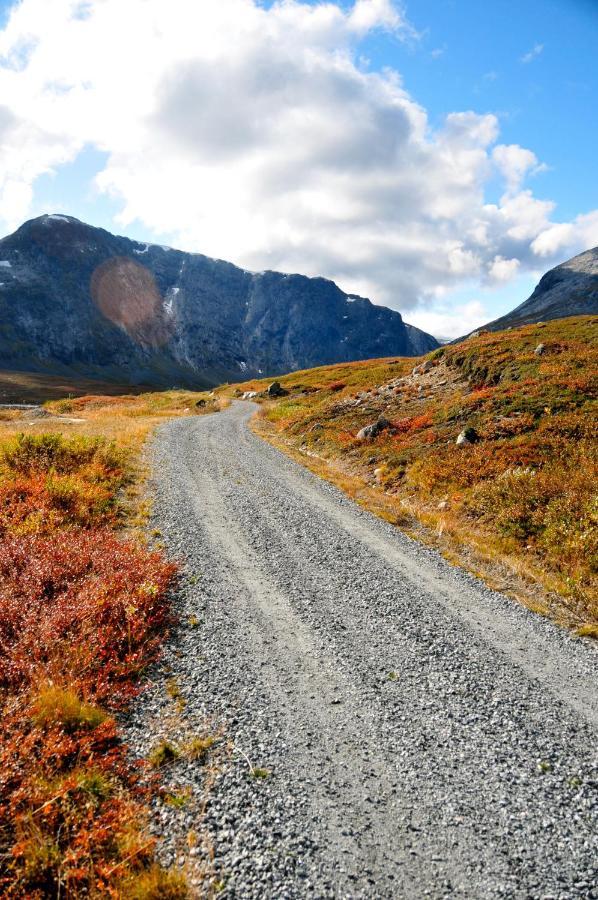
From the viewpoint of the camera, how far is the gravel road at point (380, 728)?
15.7ft

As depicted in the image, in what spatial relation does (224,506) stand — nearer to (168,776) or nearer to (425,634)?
→ (425,634)

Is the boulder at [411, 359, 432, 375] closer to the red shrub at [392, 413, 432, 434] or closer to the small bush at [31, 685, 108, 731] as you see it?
the red shrub at [392, 413, 432, 434]

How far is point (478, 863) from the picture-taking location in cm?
479

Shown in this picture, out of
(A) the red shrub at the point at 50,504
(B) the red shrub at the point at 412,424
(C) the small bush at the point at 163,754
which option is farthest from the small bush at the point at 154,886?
(B) the red shrub at the point at 412,424

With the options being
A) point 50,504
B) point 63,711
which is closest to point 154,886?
point 63,711

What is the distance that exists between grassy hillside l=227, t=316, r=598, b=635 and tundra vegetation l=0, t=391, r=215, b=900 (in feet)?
30.4

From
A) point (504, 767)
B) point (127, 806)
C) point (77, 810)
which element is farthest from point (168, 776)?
point (504, 767)

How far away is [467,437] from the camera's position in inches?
878

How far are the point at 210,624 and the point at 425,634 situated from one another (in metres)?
4.51

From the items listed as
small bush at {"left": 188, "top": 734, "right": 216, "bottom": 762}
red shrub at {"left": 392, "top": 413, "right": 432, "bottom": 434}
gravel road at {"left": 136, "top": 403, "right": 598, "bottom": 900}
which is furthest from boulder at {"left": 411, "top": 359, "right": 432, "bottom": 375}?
small bush at {"left": 188, "top": 734, "right": 216, "bottom": 762}

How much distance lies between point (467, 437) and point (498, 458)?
3.24m

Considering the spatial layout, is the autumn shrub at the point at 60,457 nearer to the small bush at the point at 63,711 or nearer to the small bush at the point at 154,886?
the small bush at the point at 63,711

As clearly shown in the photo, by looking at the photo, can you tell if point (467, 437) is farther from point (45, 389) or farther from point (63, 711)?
point (45, 389)

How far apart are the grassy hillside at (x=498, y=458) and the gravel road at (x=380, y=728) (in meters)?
2.35
